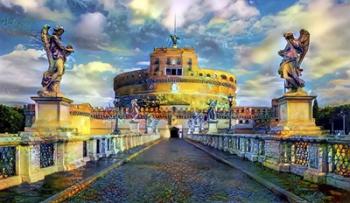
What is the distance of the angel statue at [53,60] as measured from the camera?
1823 cm

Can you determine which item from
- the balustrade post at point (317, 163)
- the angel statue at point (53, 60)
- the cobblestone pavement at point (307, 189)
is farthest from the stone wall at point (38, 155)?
the balustrade post at point (317, 163)

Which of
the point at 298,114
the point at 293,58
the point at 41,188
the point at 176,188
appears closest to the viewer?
the point at 41,188

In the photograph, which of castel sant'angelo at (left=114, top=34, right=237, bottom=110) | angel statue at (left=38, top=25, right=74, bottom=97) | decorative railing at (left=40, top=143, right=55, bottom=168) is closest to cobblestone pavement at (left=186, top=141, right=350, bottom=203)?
decorative railing at (left=40, top=143, right=55, bottom=168)

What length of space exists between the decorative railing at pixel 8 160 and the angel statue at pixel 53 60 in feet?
19.4

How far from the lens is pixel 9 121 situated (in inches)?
3834

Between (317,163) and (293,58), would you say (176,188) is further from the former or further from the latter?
(293,58)

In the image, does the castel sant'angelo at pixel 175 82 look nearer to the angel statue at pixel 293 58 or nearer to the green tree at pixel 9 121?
the green tree at pixel 9 121

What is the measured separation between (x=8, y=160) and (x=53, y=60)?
714 centimetres

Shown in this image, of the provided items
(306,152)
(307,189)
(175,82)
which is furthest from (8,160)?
(175,82)

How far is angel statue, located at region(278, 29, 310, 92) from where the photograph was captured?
1802 centimetres

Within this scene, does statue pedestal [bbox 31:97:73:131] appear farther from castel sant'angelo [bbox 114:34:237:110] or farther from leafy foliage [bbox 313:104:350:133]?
castel sant'angelo [bbox 114:34:237:110]

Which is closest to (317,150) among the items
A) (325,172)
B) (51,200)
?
(325,172)

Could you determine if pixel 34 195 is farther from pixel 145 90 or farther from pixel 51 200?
pixel 145 90

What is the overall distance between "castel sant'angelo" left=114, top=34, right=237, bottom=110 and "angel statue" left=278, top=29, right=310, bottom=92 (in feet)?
482
